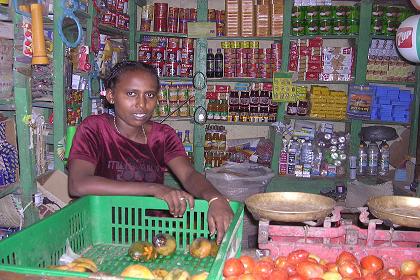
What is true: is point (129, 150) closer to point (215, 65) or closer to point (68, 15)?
point (68, 15)

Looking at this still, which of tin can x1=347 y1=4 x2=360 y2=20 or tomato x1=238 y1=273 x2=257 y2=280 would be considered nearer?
tomato x1=238 y1=273 x2=257 y2=280

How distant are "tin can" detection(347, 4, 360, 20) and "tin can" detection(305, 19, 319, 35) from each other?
0.33 metres

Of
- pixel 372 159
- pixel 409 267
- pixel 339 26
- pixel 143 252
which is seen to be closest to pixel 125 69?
pixel 143 252

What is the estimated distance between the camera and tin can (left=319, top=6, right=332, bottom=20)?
14.7ft

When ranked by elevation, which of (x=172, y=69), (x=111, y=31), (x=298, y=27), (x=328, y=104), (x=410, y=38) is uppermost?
(x=298, y=27)

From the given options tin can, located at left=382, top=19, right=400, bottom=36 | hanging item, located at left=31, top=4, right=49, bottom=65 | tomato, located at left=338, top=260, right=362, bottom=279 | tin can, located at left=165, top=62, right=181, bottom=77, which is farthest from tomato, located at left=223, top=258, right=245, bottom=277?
tin can, located at left=382, top=19, right=400, bottom=36

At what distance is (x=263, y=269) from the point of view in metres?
1.23

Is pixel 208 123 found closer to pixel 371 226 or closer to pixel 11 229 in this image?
pixel 11 229

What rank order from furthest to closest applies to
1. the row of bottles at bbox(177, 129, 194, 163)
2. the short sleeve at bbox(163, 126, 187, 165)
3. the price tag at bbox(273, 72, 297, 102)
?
the row of bottles at bbox(177, 129, 194, 163), the price tag at bbox(273, 72, 297, 102), the short sleeve at bbox(163, 126, 187, 165)

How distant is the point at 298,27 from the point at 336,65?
0.57 meters

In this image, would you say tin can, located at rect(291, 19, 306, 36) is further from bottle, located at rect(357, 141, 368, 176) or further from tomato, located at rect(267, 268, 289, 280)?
tomato, located at rect(267, 268, 289, 280)

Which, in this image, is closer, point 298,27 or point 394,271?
point 394,271

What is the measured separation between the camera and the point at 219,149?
4844 millimetres

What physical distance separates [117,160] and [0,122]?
0.90 meters
